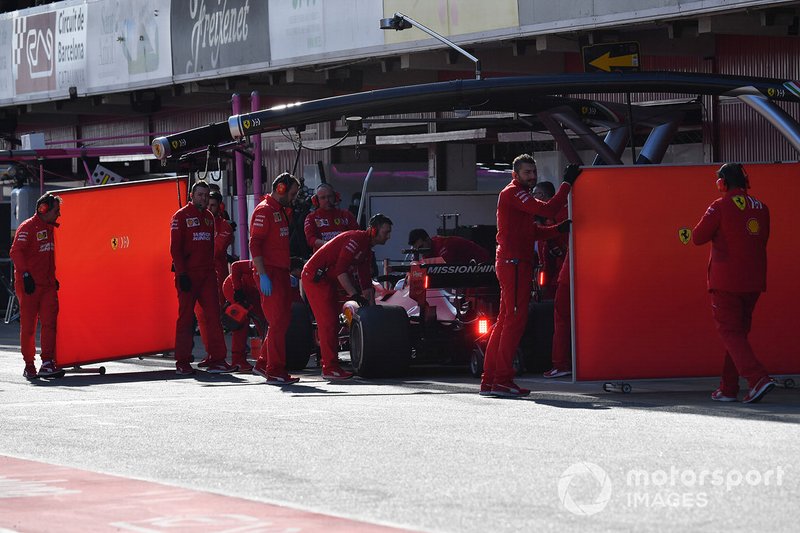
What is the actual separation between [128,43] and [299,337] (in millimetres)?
14003

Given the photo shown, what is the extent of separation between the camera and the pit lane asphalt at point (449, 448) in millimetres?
7488

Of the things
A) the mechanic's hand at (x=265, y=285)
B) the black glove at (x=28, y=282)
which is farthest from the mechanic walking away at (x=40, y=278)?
the mechanic's hand at (x=265, y=285)

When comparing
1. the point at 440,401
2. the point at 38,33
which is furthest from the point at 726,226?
the point at 38,33

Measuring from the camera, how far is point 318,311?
15.7 m

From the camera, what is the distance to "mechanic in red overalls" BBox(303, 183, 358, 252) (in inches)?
699

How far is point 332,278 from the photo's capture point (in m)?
15.8

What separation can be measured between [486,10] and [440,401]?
9256 mm

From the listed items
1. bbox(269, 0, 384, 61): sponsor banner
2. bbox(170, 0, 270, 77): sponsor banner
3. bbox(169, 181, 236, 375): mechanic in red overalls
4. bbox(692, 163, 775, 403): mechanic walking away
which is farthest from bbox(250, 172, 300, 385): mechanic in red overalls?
bbox(170, 0, 270, 77): sponsor banner

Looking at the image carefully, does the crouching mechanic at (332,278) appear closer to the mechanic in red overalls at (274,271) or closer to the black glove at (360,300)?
the black glove at (360,300)

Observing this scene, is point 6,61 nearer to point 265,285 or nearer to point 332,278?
point 332,278

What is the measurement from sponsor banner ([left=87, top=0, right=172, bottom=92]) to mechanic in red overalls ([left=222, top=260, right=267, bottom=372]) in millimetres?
11392

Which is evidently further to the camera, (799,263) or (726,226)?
(799,263)

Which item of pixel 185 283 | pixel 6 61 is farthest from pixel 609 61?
pixel 6 61

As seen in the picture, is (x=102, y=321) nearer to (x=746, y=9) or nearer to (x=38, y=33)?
(x=746, y=9)
